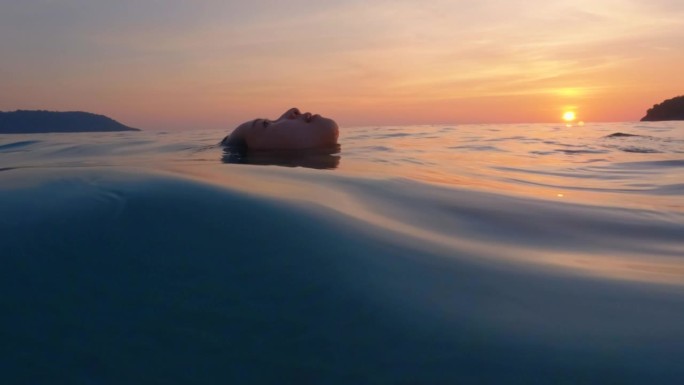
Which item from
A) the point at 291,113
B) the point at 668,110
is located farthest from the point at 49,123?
the point at 668,110

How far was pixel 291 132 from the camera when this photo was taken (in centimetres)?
652

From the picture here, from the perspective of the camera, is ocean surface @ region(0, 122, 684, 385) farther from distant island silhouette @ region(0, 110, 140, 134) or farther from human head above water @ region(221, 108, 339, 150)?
distant island silhouette @ region(0, 110, 140, 134)

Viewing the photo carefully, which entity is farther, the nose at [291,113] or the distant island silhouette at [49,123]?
the distant island silhouette at [49,123]

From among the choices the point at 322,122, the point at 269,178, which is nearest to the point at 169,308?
the point at 269,178

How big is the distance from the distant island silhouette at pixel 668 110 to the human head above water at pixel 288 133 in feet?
138

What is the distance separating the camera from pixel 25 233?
5.69 feet

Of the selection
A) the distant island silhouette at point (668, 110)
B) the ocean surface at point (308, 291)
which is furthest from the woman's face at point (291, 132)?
the distant island silhouette at point (668, 110)

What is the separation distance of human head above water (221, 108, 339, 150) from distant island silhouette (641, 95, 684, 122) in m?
42.1

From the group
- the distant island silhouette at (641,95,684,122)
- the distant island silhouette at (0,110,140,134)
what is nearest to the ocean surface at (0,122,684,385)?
the distant island silhouette at (0,110,140,134)

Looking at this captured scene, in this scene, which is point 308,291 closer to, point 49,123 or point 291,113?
point 291,113

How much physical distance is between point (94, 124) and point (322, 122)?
17.3 m

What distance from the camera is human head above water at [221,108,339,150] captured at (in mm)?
6453

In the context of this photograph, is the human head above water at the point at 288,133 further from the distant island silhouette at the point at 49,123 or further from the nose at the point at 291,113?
the distant island silhouette at the point at 49,123

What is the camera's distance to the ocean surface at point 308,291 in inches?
45.9
